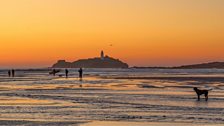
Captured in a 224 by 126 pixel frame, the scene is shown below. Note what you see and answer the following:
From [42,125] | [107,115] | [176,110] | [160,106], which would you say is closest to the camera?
[42,125]

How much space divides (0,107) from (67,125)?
7.76 m

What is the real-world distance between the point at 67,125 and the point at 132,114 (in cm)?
444

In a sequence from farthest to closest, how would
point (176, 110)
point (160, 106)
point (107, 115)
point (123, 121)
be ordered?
point (160, 106), point (176, 110), point (107, 115), point (123, 121)

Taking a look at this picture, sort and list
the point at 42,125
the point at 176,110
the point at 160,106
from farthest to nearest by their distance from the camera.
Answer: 1. the point at 160,106
2. the point at 176,110
3. the point at 42,125

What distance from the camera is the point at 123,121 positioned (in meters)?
18.8

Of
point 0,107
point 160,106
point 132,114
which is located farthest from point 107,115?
point 0,107

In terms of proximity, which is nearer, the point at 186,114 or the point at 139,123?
the point at 139,123

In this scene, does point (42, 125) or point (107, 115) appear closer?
point (42, 125)

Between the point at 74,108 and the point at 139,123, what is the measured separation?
21.8 feet

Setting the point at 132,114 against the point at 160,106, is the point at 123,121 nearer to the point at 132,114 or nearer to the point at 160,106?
the point at 132,114

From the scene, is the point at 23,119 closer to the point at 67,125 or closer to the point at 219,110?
the point at 67,125

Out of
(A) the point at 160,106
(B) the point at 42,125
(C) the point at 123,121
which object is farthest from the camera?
(A) the point at 160,106

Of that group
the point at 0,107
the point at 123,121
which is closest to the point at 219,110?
the point at 123,121

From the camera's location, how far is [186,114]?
69.4ft
